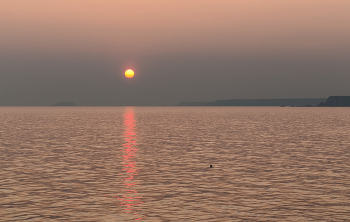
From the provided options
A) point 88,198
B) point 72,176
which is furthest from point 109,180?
point 88,198

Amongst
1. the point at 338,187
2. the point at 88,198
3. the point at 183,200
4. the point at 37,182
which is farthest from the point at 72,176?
the point at 338,187

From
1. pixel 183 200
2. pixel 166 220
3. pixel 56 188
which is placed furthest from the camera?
pixel 56 188

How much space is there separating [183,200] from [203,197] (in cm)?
152

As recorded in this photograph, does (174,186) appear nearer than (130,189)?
No

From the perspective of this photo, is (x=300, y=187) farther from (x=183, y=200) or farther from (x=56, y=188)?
(x=56, y=188)

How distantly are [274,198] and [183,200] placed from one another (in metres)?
5.41

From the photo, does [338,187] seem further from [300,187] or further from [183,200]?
[183,200]

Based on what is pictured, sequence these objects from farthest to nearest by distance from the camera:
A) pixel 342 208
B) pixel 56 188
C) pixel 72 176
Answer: pixel 72 176 < pixel 56 188 < pixel 342 208

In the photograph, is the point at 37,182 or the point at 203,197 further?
the point at 37,182

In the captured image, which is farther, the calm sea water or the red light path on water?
the red light path on water

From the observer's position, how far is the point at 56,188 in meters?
31.3

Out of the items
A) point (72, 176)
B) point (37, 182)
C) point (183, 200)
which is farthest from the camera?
point (72, 176)

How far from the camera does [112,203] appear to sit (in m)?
26.8

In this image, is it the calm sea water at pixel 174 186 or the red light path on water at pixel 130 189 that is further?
the red light path on water at pixel 130 189
